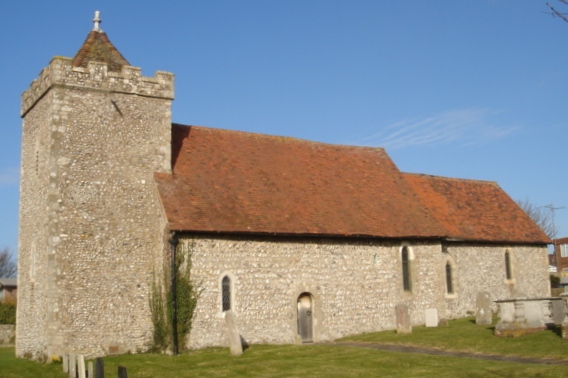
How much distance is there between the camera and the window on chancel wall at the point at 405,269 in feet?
93.6

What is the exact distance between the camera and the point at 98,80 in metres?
24.3

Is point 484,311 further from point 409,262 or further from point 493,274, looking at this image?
point 493,274

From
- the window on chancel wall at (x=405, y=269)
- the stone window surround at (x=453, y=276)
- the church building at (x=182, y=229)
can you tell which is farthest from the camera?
the stone window surround at (x=453, y=276)

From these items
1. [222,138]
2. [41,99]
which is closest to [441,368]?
[222,138]

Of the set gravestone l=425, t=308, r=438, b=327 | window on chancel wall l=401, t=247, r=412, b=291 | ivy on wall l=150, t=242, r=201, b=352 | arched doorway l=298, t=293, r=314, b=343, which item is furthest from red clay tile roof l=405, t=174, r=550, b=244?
ivy on wall l=150, t=242, r=201, b=352

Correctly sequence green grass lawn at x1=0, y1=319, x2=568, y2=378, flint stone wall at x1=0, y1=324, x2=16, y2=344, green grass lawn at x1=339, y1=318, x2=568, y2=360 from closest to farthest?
green grass lawn at x1=0, y1=319, x2=568, y2=378, green grass lawn at x1=339, y1=318, x2=568, y2=360, flint stone wall at x1=0, y1=324, x2=16, y2=344

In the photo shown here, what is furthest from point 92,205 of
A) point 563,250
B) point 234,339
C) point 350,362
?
point 563,250

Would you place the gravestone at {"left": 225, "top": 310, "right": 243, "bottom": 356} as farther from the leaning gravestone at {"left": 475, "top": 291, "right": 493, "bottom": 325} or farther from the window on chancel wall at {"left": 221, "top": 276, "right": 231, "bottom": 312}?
the leaning gravestone at {"left": 475, "top": 291, "right": 493, "bottom": 325}

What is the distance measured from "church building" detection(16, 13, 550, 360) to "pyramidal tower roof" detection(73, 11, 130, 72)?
0.07 metres

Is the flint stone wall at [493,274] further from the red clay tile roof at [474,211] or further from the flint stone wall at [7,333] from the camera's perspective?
the flint stone wall at [7,333]

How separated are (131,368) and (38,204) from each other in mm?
8035

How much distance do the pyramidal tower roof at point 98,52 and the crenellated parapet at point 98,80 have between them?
68cm

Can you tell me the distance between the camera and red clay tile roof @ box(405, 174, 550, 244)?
3306 cm

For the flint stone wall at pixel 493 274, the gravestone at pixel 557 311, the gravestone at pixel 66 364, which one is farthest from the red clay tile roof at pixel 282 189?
the gravestone at pixel 557 311
